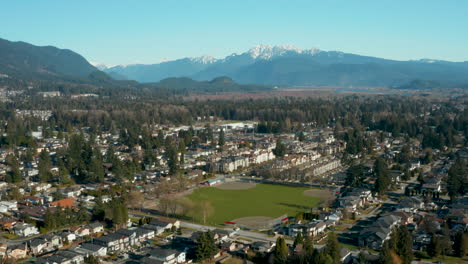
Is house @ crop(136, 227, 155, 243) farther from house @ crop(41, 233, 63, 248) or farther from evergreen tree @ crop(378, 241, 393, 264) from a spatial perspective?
evergreen tree @ crop(378, 241, 393, 264)

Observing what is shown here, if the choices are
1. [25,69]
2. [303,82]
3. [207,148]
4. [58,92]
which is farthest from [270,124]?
[303,82]

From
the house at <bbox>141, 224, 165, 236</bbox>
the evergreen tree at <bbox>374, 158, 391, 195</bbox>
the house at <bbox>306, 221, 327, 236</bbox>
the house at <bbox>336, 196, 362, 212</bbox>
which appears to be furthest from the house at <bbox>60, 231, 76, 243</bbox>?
the evergreen tree at <bbox>374, 158, 391, 195</bbox>

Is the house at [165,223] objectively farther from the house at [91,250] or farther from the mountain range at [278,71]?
the mountain range at [278,71]

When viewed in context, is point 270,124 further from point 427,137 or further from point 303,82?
point 303,82

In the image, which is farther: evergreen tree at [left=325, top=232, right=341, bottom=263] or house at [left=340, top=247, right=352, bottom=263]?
house at [left=340, top=247, right=352, bottom=263]

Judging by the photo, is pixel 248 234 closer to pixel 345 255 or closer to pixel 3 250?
pixel 345 255

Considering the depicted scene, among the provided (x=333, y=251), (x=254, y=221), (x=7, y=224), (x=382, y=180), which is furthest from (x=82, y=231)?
(x=382, y=180)

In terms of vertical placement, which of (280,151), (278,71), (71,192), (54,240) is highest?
(278,71)
